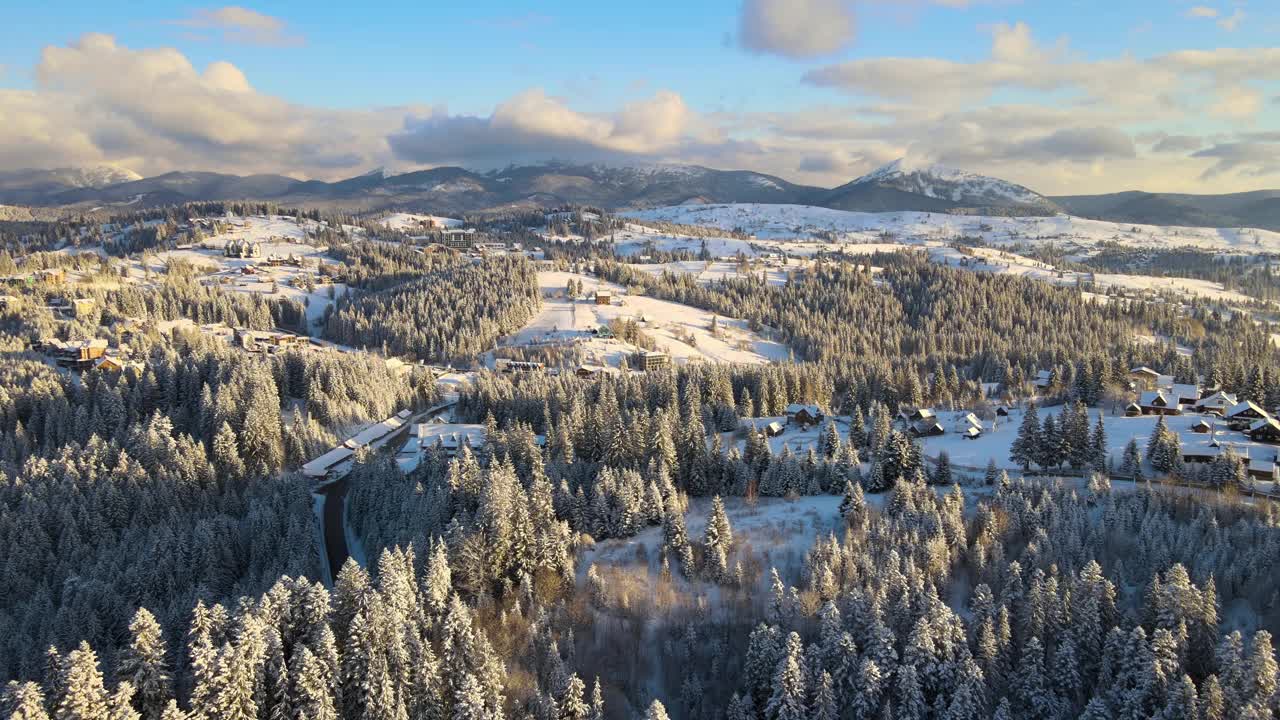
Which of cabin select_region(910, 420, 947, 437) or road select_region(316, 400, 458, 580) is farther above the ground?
cabin select_region(910, 420, 947, 437)

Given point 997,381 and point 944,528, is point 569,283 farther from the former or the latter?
point 944,528

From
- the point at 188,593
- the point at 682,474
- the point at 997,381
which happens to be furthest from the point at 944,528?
the point at 997,381

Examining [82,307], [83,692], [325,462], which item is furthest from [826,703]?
[82,307]

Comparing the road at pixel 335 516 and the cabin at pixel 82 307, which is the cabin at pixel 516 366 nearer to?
the road at pixel 335 516

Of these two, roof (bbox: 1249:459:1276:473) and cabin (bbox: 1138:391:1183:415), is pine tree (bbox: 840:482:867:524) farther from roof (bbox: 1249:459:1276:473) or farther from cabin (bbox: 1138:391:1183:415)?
cabin (bbox: 1138:391:1183:415)

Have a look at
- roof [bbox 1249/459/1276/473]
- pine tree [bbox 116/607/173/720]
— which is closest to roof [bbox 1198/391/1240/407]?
roof [bbox 1249/459/1276/473]

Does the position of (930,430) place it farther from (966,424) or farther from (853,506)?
(853,506)
